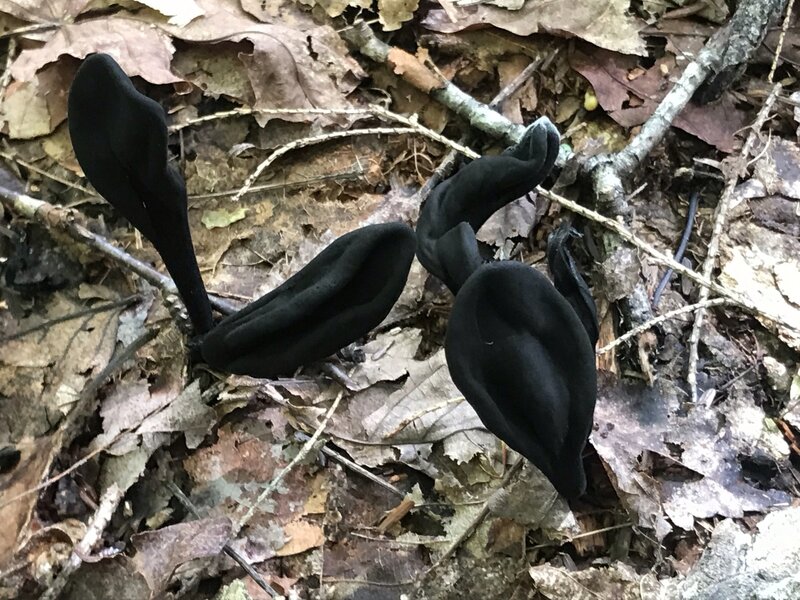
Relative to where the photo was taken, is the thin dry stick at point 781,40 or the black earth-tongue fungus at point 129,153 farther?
the thin dry stick at point 781,40

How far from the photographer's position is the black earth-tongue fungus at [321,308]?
49.4 inches

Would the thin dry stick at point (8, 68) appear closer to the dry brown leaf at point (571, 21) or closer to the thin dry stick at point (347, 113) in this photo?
the thin dry stick at point (347, 113)

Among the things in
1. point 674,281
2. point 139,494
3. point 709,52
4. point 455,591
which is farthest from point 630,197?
point 139,494

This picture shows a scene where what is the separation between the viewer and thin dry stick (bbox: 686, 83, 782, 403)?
1515 millimetres

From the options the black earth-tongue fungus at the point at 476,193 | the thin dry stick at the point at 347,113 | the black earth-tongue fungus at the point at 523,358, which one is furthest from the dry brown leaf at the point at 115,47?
the black earth-tongue fungus at the point at 523,358

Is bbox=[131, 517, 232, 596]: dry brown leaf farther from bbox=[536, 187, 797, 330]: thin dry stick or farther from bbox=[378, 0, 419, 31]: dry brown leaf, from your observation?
bbox=[378, 0, 419, 31]: dry brown leaf

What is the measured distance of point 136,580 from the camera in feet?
4.30

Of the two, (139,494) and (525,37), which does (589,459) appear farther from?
(525,37)

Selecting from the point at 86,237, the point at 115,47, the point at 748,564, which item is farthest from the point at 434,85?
the point at 748,564

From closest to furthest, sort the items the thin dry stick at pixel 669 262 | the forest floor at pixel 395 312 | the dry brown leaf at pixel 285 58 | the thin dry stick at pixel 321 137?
the forest floor at pixel 395 312, the thin dry stick at pixel 669 262, the thin dry stick at pixel 321 137, the dry brown leaf at pixel 285 58

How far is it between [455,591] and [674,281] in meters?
0.82

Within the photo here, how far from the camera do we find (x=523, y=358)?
1104 mm

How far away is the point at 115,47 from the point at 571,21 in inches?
44.8

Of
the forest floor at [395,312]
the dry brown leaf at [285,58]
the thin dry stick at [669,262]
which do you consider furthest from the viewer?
the dry brown leaf at [285,58]
